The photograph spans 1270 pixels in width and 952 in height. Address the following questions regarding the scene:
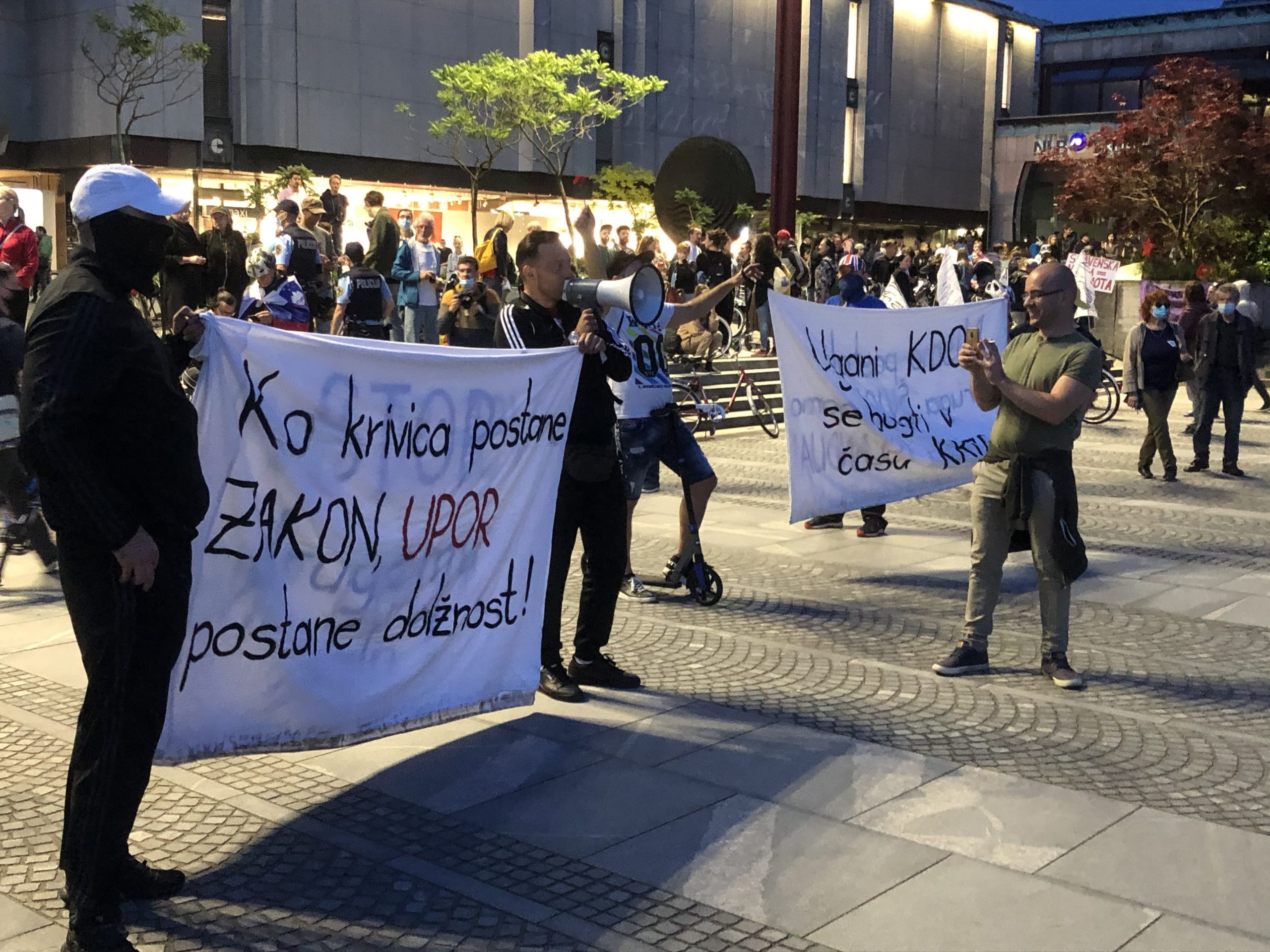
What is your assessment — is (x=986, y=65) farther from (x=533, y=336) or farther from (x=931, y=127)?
(x=533, y=336)

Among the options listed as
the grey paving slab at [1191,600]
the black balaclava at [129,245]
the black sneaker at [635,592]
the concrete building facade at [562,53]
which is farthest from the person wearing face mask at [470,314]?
the concrete building facade at [562,53]

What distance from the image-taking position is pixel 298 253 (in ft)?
42.0

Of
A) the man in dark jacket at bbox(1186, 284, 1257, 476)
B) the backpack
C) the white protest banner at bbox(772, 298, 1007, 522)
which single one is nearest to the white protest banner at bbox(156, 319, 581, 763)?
the white protest banner at bbox(772, 298, 1007, 522)

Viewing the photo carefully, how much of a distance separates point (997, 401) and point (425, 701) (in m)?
3.03

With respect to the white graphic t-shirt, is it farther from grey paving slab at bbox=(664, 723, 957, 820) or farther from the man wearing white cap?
the man wearing white cap

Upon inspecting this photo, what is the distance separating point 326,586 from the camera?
4.91 meters

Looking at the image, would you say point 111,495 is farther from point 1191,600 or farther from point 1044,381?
point 1191,600

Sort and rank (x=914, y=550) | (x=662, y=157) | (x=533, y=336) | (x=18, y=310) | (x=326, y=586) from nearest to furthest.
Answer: (x=326, y=586), (x=533, y=336), (x=18, y=310), (x=914, y=550), (x=662, y=157)

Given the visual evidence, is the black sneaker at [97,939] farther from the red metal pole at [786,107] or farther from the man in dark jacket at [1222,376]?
the red metal pole at [786,107]

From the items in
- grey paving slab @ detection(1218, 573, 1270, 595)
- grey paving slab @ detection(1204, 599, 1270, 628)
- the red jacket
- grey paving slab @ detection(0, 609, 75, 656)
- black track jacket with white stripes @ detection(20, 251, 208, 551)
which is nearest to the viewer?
black track jacket with white stripes @ detection(20, 251, 208, 551)

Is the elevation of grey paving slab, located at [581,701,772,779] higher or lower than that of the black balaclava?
lower

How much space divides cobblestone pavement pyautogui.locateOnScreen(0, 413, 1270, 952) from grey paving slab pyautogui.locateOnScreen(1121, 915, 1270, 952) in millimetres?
952

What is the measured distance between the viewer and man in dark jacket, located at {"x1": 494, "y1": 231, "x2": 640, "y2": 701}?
6.20m

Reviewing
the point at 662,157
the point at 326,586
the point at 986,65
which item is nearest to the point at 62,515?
the point at 326,586
